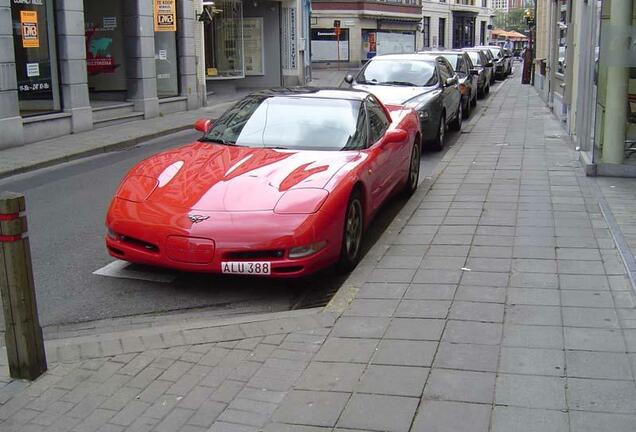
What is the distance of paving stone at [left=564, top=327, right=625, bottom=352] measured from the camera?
4.22 meters

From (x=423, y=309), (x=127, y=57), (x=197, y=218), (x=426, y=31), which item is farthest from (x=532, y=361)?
(x=426, y=31)

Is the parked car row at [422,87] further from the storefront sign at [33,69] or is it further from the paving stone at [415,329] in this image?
the paving stone at [415,329]

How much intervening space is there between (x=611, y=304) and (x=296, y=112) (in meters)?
3.78

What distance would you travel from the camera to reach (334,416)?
3.56 m

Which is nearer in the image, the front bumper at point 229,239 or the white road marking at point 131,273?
the front bumper at point 229,239

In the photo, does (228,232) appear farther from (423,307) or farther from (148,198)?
(423,307)

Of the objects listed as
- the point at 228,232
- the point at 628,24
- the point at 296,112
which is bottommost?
the point at 228,232

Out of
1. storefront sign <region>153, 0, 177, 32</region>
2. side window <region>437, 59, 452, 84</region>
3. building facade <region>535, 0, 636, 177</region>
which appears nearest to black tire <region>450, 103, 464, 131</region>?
side window <region>437, 59, 452, 84</region>

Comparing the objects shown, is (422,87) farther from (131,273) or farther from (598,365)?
(598,365)

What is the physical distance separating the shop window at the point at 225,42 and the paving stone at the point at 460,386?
22.3m

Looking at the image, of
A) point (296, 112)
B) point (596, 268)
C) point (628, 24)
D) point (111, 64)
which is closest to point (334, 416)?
point (596, 268)

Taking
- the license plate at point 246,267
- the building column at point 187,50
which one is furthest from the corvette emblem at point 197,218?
the building column at point 187,50

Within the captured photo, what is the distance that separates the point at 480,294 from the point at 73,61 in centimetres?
1263

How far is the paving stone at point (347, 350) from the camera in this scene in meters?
4.20
